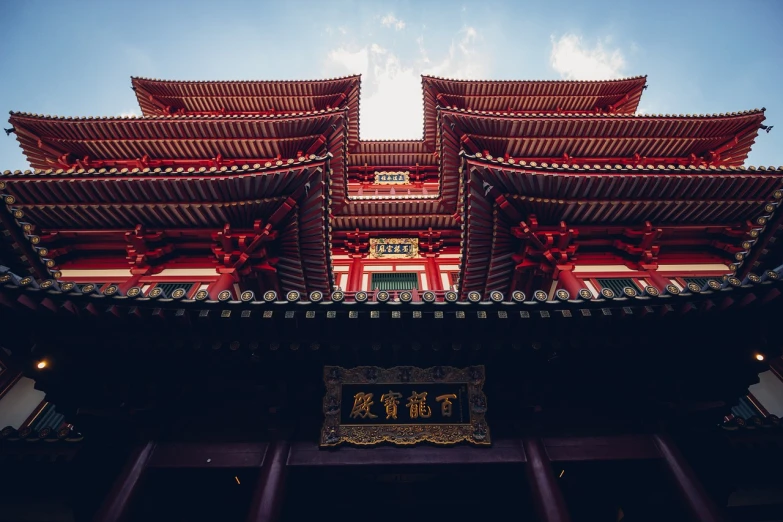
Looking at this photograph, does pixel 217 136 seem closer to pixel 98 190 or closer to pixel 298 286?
pixel 98 190

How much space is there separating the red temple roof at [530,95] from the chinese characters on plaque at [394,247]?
7.27 m

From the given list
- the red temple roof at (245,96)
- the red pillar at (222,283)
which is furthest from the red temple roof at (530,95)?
the red pillar at (222,283)

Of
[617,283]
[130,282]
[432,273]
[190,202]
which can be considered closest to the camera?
[190,202]

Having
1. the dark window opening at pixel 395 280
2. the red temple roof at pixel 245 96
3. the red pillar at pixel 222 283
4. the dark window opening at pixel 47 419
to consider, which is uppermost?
the red temple roof at pixel 245 96

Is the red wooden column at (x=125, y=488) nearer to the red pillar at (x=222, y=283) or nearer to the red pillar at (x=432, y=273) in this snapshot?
the red pillar at (x=222, y=283)

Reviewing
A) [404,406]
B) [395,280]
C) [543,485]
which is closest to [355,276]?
[395,280]

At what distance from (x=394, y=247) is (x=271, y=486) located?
10456mm

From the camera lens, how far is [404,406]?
21.6 feet

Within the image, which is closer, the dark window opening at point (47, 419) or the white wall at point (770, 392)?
the white wall at point (770, 392)

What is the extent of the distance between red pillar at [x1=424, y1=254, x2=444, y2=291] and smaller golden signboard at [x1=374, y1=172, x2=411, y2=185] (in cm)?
667

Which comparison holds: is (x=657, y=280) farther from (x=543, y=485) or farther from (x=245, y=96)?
(x=245, y=96)

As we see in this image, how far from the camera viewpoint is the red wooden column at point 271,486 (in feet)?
17.8

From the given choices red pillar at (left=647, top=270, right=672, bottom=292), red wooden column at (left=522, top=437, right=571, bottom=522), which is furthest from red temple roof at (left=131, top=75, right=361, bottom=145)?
red wooden column at (left=522, top=437, right=571, bottom=522)

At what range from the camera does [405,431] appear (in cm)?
638
